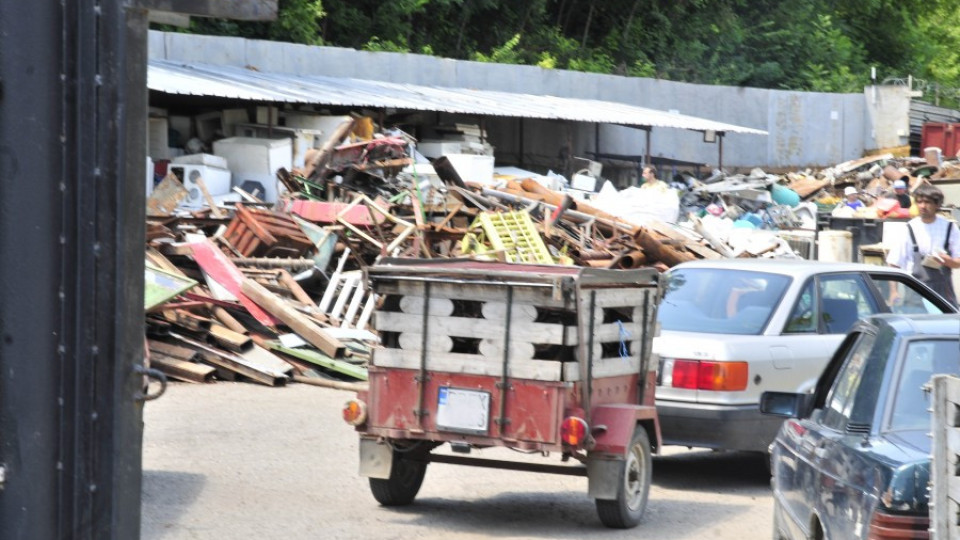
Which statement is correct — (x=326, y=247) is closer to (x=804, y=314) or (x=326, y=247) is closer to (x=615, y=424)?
(x=804, y=314)

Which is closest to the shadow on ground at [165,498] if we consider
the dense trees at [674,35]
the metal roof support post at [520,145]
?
the metal roof support post at [520,145]

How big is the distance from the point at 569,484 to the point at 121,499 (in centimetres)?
720

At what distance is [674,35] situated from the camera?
55688 millimetres

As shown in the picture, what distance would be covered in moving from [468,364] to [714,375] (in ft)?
6.82

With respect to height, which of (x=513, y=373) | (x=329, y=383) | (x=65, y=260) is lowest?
(x=329, y=383)

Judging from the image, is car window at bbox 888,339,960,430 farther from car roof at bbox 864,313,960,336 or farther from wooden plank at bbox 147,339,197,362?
wooden plank at bbox 147,339,197,362

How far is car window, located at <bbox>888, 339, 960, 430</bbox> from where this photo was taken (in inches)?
193

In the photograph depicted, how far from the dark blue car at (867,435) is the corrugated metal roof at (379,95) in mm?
14704

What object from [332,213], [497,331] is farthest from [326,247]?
[497,331]

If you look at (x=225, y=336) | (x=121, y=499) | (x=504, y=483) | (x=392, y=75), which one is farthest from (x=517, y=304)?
(x=392, y=75)

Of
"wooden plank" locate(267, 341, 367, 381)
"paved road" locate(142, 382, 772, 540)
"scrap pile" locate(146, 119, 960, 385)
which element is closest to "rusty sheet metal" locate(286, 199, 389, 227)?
Result: "scrap pile" locate(146, 119, 960, 385)

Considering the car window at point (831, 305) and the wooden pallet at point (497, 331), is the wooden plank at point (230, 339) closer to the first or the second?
the wooden pallet at point (497, 331)

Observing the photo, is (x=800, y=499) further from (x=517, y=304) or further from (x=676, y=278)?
(x=676, y=278)

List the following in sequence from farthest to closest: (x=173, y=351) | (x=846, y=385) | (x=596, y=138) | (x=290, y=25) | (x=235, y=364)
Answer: (x=290, y=25)
(x=596, y=138)
(x=235, y=364)
(x=173, y=351)
(x=846, y=385)
